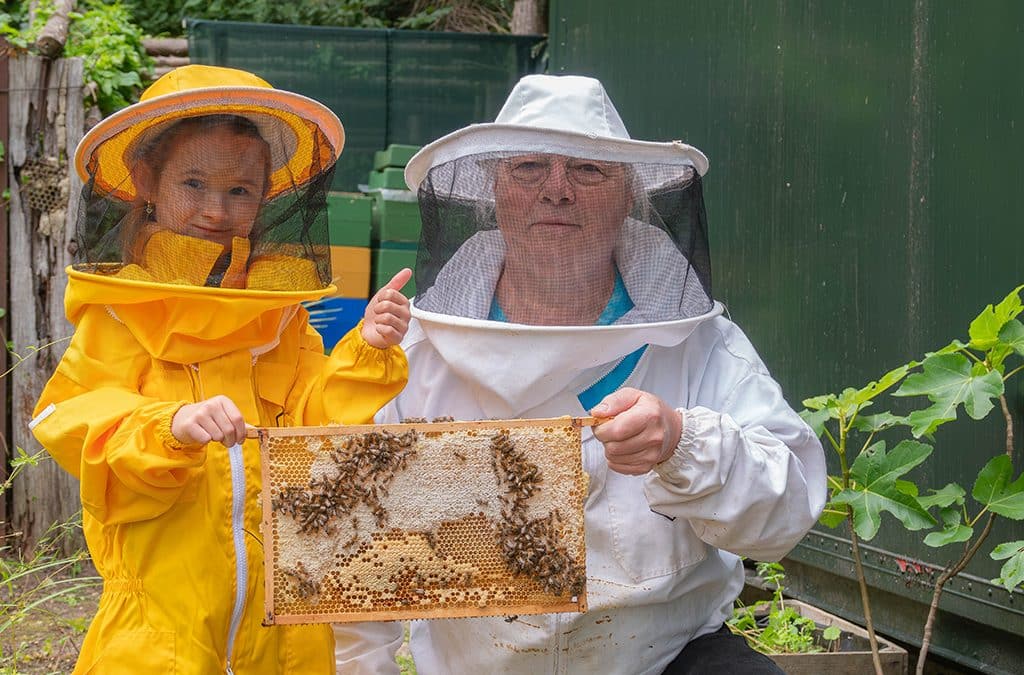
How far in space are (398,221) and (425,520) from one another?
15.2 feet

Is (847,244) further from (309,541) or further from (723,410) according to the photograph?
(309,541)

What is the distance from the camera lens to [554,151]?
8.70 ft

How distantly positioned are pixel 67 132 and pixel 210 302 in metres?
3.83

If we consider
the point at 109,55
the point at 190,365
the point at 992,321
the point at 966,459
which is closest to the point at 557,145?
the point at 190,365

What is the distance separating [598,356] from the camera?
2617 millimetres

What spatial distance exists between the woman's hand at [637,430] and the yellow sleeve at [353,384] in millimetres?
520

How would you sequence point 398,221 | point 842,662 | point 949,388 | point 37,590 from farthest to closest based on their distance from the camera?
point 398,221 < point 37,590 < point 842,662 < point 949,388

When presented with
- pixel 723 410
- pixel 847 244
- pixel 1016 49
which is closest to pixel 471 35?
pixel 847 244

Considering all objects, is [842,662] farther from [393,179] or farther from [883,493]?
[393,179]

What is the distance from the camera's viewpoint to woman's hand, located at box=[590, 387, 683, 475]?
2303 millimetres

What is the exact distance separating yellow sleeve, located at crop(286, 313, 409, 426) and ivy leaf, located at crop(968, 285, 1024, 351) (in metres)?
1.37

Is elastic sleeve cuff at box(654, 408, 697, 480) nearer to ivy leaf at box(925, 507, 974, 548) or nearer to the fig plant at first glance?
the fig plant

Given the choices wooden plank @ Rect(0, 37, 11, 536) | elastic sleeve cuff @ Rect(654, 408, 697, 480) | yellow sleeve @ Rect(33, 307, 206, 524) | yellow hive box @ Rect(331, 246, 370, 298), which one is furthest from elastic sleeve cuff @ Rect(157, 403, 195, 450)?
yellow hive box @ Rect(331, 246, 370, 298)

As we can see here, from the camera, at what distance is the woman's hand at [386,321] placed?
2.60 m
